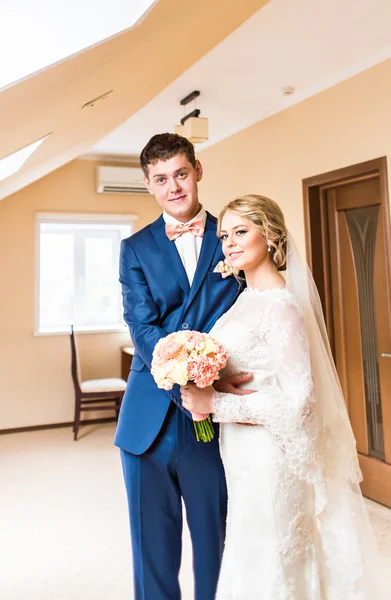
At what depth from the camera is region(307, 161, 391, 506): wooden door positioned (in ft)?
11.6

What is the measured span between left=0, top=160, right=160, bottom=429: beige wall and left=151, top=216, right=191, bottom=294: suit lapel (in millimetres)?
4160

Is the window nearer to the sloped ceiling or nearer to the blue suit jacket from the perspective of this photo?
the sloped ceiling

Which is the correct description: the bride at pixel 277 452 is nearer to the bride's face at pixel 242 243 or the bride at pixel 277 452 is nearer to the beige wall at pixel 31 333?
the bride's face at pixel 242 243

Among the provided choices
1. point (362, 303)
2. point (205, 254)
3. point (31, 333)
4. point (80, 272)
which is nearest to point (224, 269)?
point (205, 254)

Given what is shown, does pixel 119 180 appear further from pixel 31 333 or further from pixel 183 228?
pixel 183 228

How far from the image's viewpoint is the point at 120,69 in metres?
1.74

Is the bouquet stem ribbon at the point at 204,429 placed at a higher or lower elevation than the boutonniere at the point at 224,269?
lower

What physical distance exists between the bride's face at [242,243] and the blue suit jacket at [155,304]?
11cm

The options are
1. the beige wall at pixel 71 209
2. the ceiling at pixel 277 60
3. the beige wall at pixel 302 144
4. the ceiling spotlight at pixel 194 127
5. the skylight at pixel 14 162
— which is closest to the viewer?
the ceiling at pixel 277 60

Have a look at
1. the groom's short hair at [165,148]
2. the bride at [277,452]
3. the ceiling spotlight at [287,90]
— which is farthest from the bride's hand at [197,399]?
the ceiling spotlight at [287,90]

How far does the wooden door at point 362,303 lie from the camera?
353 cm

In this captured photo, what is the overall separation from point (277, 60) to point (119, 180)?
2.87 m

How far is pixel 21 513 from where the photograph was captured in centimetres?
346

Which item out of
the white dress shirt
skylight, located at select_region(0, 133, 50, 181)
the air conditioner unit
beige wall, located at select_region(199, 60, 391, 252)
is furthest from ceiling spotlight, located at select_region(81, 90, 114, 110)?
the air conditioner unit
